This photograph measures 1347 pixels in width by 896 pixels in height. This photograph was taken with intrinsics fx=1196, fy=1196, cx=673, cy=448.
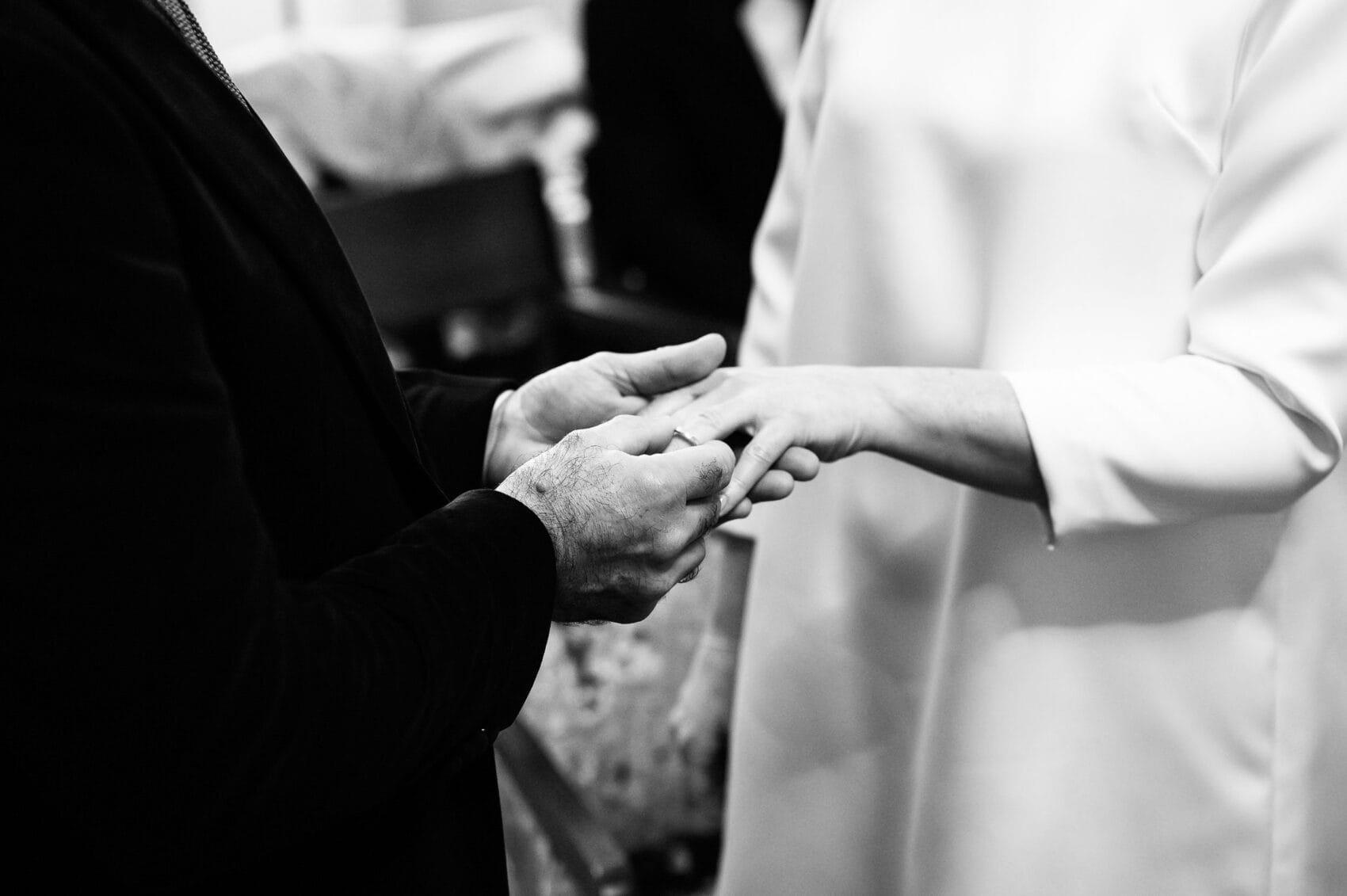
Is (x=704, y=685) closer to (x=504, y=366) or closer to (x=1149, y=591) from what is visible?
(x=1149, y=591)

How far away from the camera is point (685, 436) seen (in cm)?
85

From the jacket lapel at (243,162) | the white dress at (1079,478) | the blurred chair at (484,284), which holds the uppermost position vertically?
the jacket lapel at (243,162)

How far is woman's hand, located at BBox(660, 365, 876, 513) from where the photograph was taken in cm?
86

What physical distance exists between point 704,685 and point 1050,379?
584 millimetres

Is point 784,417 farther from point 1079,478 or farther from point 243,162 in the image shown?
point 243,162

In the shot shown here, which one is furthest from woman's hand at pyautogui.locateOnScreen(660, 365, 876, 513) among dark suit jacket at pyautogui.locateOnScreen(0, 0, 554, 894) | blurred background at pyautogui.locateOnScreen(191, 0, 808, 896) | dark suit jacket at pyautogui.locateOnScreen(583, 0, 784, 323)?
dark suit jacket at pyautogui.locateOnScreen(583, 0, 784, 323)

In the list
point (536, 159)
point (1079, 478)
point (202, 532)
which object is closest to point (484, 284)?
point (536, 159)

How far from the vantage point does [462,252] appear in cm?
233

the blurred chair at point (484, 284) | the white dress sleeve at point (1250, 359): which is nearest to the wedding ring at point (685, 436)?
the white dress sleeve at point (1250, 359)

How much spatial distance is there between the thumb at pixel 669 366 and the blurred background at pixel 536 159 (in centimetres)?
103

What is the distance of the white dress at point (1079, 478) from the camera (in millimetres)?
824

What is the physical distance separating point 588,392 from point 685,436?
0.41 ft

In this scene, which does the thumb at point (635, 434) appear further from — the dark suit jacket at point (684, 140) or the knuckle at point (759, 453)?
the dark suit jacket at point (684, 140)

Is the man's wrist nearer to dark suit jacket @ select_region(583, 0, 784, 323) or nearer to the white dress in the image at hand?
the white dress
